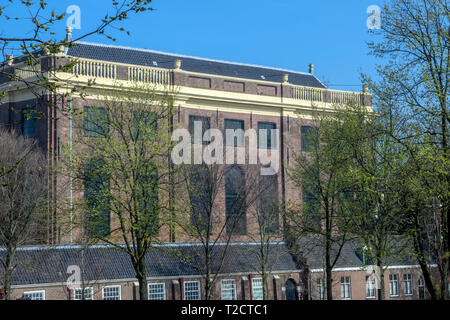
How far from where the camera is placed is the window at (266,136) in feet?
162

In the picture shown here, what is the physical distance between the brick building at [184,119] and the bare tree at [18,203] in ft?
2.86

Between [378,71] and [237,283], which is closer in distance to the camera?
[378,71]

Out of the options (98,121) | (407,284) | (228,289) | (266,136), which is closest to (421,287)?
(407,284)

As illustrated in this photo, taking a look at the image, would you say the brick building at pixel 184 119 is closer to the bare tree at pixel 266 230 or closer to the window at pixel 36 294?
the window at pixel 36 294

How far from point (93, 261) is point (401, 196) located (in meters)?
20.0

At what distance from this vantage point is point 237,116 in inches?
1925

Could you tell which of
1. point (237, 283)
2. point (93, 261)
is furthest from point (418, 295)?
point (93, 261)

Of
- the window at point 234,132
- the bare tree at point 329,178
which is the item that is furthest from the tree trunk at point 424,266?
the window at point 234,132

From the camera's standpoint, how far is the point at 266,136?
49.8 meters

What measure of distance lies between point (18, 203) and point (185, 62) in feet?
71.3

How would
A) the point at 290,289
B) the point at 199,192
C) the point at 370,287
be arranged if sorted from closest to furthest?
the point at 199,192 < the point at 290,289 < the point at 370,287

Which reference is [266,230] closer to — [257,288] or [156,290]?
[257,288]
